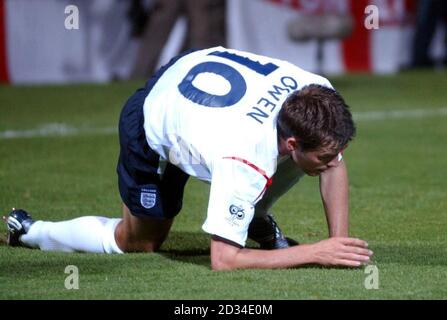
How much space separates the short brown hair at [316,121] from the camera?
19.3 feet

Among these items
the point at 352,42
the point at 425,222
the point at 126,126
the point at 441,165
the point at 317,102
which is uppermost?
the point at 317,102

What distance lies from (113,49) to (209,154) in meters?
13.0

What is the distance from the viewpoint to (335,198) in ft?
21.4

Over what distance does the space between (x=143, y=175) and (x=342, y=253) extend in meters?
1.37

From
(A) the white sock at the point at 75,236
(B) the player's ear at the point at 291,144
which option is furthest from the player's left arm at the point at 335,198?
(A) the white sock at the point at 75,236

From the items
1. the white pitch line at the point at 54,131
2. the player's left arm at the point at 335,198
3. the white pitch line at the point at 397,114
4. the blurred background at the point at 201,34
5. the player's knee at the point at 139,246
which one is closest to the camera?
the player's left arm at the point at 335,198

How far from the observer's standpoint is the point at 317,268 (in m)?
6.32

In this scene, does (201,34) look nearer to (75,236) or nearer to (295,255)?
(75,236)

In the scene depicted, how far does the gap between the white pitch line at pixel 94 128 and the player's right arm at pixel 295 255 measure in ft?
23.5

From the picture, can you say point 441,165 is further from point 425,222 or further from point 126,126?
point 126,126

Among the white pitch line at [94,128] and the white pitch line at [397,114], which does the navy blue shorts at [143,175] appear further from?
the white pitch line at [397,114]

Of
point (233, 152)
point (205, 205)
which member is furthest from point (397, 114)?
point (233, 152)

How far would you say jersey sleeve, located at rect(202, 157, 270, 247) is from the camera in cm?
588

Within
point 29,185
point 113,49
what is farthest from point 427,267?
point 113,49
